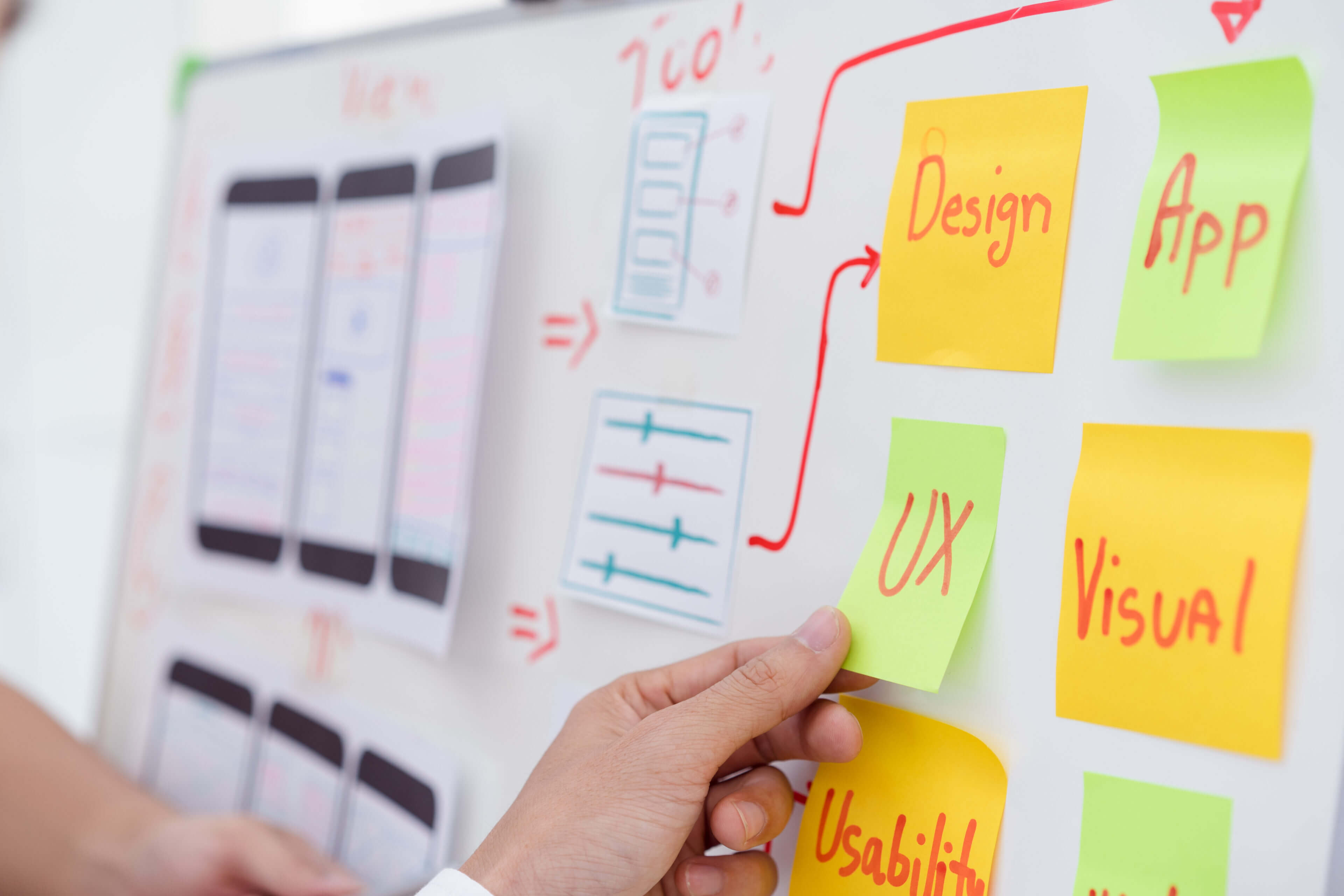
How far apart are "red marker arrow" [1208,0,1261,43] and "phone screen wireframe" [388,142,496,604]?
419 mm

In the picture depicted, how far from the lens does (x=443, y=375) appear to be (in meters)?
0.63

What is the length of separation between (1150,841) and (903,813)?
0.34 ft

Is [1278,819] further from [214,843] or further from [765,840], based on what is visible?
[214,843]

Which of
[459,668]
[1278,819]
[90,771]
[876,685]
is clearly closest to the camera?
[1278,819]

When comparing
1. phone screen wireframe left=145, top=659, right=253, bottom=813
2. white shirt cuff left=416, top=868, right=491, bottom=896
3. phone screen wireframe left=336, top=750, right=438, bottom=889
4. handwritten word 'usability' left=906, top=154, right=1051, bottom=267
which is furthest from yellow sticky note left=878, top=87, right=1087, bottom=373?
phone screen wireframe left=145, top=659, right=253, bottom=813

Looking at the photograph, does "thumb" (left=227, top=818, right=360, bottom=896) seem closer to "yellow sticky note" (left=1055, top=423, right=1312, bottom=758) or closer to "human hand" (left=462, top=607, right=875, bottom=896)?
"human hand" (left=462, top=607, right=875, bottom=896)

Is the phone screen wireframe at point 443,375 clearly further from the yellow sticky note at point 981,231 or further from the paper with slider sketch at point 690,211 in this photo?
the yellow sticky note at point 981,231

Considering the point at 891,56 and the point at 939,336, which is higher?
the point at 891,56

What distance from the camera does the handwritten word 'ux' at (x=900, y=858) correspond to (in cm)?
39

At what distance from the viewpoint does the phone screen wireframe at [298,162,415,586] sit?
662 mm

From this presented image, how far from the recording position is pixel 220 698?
0.77 m

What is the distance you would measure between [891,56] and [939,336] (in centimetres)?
15

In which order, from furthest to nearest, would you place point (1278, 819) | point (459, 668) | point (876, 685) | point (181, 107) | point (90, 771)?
point (181, 107), point (90, 771), point (459, 668), point (876, 685), point (1278, 819)

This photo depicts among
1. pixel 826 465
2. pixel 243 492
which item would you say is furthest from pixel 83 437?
pixel 826 465
